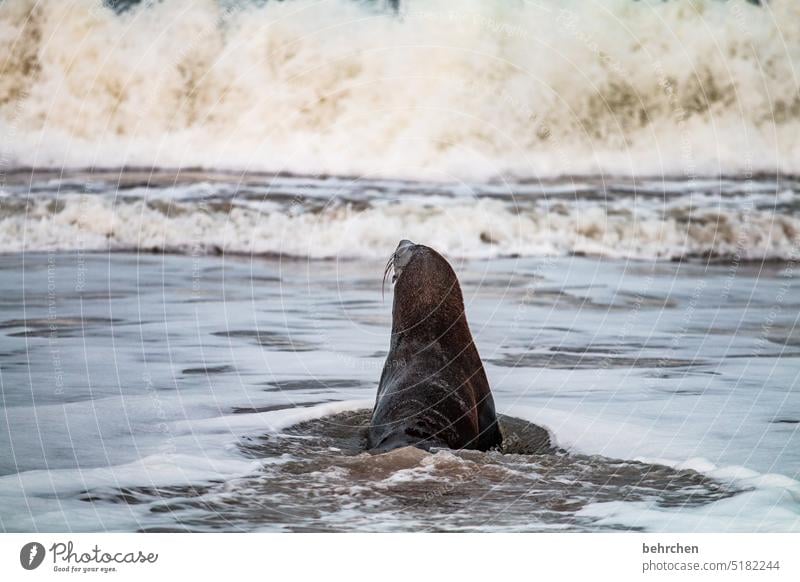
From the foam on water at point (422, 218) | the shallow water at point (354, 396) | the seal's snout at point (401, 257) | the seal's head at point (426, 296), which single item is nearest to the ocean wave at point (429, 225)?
the foam on water at point (422, 218)

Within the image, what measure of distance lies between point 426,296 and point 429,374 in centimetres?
35

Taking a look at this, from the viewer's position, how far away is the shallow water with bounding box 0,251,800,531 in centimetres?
388

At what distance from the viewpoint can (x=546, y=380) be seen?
A: 18.7 ft

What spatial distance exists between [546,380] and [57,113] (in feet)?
14.9

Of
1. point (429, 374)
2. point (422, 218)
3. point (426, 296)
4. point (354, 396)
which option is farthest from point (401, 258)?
point (422, 218)

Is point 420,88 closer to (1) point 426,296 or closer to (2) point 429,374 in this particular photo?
(1) point 426,296

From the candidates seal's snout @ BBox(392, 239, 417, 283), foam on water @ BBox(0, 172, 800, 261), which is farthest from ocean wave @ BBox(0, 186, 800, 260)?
seal's snout @ BBox(392, 239, 417, 283)

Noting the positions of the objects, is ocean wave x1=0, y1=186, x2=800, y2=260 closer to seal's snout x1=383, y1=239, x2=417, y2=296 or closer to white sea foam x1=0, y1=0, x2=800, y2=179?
white sea foam x1=0, y1=0, x2=800, y2=179

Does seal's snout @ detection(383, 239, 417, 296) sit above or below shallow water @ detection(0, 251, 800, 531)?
above

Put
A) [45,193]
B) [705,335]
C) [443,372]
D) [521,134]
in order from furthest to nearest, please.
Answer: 1. [521,134]
2. [45,193]
3. [705,335]
4. [443,372]

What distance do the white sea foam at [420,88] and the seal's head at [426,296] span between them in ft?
12.6

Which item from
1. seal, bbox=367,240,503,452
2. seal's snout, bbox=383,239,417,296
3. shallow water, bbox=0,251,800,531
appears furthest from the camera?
seal's snout, bbox=383,239,417,296
